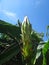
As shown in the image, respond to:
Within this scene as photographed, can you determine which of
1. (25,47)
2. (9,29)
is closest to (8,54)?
(9,29)

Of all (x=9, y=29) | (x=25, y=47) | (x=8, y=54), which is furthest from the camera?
(x=9, y=29)

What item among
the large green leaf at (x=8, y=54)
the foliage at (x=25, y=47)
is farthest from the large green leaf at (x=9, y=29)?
the large green leaf at (x=8, y=54)

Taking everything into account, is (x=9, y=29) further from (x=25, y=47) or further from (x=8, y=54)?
(x=25, y=47)

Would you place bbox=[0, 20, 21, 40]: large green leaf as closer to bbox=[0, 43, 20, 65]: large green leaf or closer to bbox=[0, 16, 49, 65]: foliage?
bbox=[0, 16, 49, 65]: foliage

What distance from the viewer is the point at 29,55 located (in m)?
0.49

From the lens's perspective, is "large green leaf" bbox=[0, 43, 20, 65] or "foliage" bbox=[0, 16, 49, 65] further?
"large green leaf" bbox=[0, 43, 20, 65]

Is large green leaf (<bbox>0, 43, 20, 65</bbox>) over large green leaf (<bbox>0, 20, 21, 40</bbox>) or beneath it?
beneath

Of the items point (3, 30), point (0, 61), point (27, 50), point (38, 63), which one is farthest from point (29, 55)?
point (3, 30)

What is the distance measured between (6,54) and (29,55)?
0.82 meters

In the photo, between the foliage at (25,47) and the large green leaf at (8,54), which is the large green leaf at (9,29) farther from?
the large green leaf at (8,54)

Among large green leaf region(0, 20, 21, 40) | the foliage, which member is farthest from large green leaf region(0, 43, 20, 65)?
large green leaf region(0, 20, 21, 40)

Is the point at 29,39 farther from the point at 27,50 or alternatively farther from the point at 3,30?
the point at 3,30

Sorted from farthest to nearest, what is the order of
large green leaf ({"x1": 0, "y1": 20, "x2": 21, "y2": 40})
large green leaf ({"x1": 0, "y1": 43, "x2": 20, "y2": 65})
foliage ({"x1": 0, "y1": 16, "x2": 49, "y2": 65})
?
large green leaf ({"x1": 0, "y1": 20, "x2": 21, "y2": 40})
large green leaf ({"x1": 0, "y1": 43, "x2": 20, "y2": 65})
foliage ({"x1": 0, "y1": 16, "x2": 49, "y2": 65})

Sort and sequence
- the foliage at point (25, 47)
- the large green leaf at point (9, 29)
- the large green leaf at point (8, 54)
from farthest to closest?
the large green leaf at point (9, 29) < the large green leaf at point (8, 54) < the foliage at point (25, 47)
